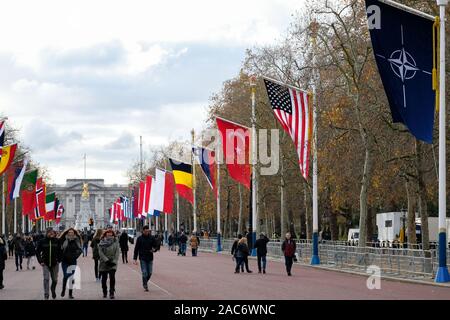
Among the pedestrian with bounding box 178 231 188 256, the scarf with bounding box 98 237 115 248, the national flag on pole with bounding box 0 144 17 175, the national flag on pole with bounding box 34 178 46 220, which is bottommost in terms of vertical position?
the pedestrian with bounding box 178 231 188 256

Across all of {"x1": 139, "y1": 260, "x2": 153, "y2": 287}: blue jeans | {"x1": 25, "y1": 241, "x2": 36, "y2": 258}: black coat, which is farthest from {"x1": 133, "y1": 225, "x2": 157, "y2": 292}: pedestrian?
{"x1": 25, "y1": 241, "x2": 36, "y2": 258}: black coat

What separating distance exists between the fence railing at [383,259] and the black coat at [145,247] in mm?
9670

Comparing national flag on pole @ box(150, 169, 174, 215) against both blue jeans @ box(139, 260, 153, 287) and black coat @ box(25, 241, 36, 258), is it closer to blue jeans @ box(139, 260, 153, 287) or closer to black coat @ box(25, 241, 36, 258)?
black coat @ box(25, 241, 36, 258)

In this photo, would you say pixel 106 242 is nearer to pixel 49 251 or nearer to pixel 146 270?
pixel 49 251

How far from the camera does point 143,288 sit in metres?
25.3

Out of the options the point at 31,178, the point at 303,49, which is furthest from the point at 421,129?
the point at 31,178

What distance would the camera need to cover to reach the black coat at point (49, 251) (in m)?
21.4

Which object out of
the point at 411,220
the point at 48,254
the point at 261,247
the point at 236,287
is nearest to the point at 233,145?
the point at 411,220

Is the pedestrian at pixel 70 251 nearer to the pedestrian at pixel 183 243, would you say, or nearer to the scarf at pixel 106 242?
the scarf at pixel 106 242

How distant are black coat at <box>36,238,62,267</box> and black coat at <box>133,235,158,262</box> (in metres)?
2.88

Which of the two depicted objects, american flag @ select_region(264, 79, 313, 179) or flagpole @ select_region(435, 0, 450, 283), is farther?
american flag @ select_region(264, 79, 313, 179)

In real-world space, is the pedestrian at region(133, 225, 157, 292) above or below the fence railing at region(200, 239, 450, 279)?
above

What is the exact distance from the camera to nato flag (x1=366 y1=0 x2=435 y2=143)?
82.0 ft

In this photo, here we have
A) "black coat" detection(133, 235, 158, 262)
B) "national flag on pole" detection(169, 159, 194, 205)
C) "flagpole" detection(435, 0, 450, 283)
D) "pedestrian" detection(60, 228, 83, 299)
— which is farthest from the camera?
"national flag on pole" detection(169, 159, 194, 205)
